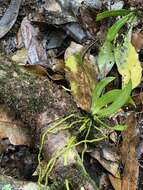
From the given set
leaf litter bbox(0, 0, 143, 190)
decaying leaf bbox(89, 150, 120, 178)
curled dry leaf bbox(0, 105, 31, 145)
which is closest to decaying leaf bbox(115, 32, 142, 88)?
leaf litter bbox(0, 0, 143, 190)

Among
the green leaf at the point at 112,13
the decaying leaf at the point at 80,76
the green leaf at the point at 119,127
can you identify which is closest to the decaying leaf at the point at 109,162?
the green leaf at the point at 119,127

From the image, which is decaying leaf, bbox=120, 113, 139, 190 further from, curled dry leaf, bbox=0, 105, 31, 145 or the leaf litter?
curled dry leaf, bbox=0, 105, 31, 145

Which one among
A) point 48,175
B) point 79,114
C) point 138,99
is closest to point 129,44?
point 138,99

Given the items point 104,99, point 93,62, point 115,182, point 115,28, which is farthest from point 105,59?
point 115,182

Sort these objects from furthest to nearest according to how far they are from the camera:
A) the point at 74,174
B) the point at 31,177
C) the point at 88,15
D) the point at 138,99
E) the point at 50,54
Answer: the point at 88,15, the point at 50,54, the point at 138,99, the point at 31,177, the point at 74,174

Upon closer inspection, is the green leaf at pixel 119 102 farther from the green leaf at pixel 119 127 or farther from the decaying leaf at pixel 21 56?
the decaying leaf at pixel 21 56

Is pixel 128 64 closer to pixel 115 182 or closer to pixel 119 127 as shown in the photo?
pixel 119 127

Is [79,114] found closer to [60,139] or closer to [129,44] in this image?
[60,139]
